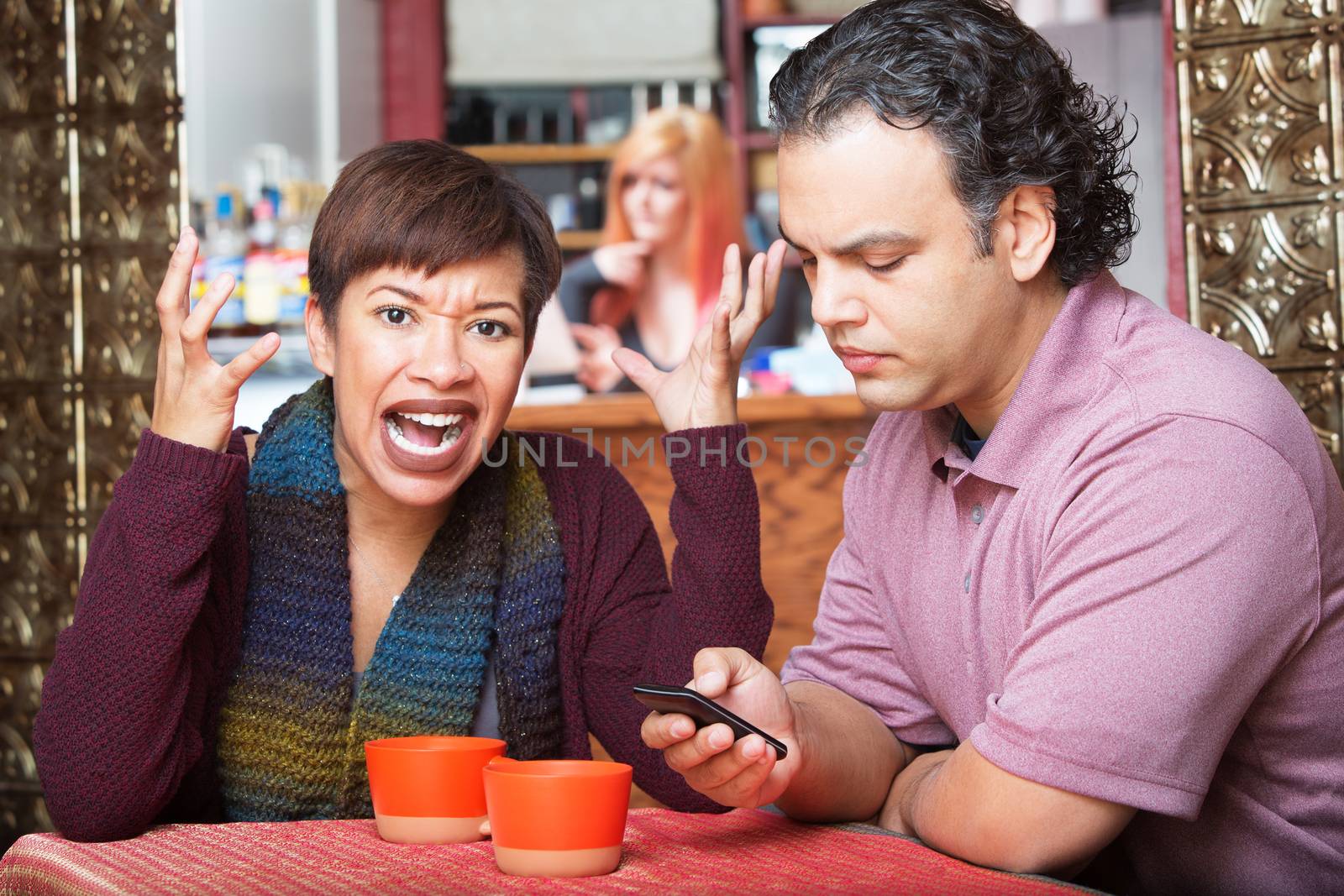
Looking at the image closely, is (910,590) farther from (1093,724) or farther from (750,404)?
(750,404)

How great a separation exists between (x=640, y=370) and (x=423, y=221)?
0.30 m

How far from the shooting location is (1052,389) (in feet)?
3.98

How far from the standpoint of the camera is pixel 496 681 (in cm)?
148

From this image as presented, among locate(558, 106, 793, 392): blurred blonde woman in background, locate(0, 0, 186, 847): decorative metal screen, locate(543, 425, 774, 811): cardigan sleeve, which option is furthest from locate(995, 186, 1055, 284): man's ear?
locate(558, 106, 793, 392): blurred blonde woman in background

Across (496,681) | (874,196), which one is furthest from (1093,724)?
(496,681)

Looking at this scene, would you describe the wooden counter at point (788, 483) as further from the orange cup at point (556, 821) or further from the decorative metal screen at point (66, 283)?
the orange cup at point (556, 821)

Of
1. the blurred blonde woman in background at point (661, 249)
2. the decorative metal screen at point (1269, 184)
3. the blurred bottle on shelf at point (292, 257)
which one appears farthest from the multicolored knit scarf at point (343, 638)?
the blurred blonde woman in background at point (661, 249)

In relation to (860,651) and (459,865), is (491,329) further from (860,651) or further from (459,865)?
(459,865)

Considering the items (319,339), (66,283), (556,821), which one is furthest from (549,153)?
(556,821)

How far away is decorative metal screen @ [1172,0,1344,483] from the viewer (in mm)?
1829

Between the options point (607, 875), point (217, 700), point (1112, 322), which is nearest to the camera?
point (607, 875)

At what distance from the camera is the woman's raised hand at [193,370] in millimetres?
1240

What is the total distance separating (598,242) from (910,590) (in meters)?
4.03

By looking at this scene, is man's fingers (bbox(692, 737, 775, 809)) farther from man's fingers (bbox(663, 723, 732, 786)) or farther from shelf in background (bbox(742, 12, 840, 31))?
shelf in background (bbox(742, 12, 840, 31))
